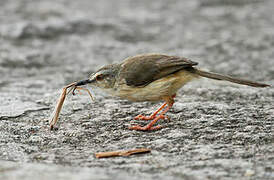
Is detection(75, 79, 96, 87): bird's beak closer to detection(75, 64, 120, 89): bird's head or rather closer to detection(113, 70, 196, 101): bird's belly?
detection(75, 64, 120, 89): bird's head

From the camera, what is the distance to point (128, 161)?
3.26 metres

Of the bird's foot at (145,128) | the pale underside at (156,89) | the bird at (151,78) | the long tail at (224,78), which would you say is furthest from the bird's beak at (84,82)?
the long tail at (224,78)

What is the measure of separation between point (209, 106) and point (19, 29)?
5.43m

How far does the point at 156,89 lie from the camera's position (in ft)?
14.6

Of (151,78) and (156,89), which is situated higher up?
(151,78)

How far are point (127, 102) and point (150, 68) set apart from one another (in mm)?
870

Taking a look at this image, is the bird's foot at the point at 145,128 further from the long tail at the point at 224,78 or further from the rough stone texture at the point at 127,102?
the long tail at the point at 224,78

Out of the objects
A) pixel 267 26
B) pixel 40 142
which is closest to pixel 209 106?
pixel 40 142

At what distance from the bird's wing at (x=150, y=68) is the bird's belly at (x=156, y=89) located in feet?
0.19

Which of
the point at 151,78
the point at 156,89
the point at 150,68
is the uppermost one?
the point at 150,68

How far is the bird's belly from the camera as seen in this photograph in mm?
4426

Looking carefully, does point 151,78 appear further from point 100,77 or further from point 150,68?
point 100,77

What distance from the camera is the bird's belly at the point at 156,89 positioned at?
443cm

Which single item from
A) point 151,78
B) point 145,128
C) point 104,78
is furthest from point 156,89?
point 104,78
